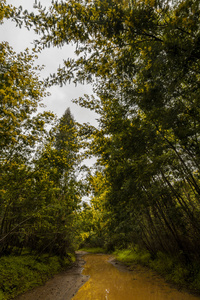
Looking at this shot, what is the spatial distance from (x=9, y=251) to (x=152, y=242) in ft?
26.5

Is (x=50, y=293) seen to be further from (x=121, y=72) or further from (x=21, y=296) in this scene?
(x=121, y=72)

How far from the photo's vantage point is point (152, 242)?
9648mm

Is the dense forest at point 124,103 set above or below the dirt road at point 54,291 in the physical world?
above

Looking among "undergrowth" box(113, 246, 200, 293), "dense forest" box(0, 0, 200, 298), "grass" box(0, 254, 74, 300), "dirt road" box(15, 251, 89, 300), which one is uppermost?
"dense forest" box(0, 0, 200, 298)

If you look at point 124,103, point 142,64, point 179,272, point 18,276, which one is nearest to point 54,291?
point 18,276

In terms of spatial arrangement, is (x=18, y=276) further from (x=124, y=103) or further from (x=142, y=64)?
(x=142, y=64)

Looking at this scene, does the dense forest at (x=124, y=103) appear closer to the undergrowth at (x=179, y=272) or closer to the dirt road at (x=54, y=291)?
the undergrowth at (x=179, y=272)

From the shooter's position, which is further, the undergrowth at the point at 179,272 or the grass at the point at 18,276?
the undergrowth at the point at 179,272

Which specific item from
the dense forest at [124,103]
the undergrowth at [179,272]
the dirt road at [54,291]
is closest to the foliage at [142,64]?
the dense forest at [124,103]

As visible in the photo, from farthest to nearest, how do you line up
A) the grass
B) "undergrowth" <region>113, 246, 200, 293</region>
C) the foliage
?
1. "undergrowth" <region>113, 246, 200, 293</region>
2. the grass
3. the foliage

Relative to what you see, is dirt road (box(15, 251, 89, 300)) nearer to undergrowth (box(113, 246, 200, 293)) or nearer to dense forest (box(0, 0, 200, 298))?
dense forest (box(0, 0, 200, 298))

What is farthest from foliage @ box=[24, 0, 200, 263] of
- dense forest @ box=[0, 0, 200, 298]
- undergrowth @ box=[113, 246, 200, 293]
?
undergrowth @ box=[113, 246, 200, 293]

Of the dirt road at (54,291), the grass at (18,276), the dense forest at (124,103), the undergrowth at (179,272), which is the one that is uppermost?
the dense forest at (124,103)

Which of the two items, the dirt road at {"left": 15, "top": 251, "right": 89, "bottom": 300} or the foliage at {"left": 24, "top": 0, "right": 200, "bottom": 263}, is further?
the dirt road at {"left": 15, "top": 251, "right": 89, "bottom": 300}
